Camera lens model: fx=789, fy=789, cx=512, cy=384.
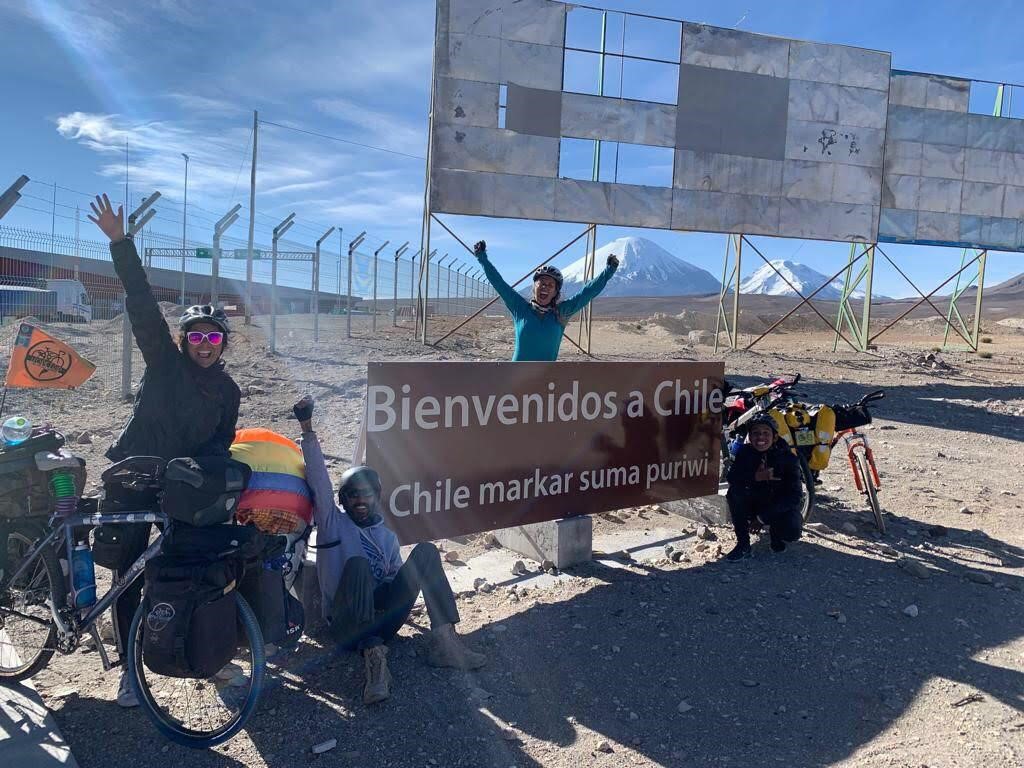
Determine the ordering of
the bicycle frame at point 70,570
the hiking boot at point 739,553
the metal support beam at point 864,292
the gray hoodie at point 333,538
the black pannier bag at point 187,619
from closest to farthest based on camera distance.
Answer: the black pannier bag at point 187,619 < the bicycle frame at point 70,570 < the gray hoodie at point 333,538 < the hiking boot at point 739,553 < the metal support beam at point 864,292

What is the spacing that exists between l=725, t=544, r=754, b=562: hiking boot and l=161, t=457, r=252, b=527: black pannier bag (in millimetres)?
3267

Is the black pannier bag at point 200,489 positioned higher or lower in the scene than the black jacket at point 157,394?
lower

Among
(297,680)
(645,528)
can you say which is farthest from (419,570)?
(645,528)

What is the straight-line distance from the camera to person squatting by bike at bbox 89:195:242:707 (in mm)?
3145

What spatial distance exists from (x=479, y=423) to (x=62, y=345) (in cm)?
236

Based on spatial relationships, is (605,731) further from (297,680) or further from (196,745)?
(196,745)

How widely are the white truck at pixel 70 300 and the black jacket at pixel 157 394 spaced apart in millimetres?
15196

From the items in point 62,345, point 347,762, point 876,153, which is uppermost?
point 876,153

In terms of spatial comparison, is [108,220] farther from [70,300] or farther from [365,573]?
[70,300]

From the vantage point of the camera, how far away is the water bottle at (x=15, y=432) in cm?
312

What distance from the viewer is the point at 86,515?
3.10 meters

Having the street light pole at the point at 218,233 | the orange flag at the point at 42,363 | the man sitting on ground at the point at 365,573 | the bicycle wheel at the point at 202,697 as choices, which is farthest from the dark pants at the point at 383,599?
the street light pole at the point at 218,233

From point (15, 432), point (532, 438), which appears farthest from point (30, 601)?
point (532, 438)

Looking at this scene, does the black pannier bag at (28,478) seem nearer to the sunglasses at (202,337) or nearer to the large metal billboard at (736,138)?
the sunglasses at (202,337)
